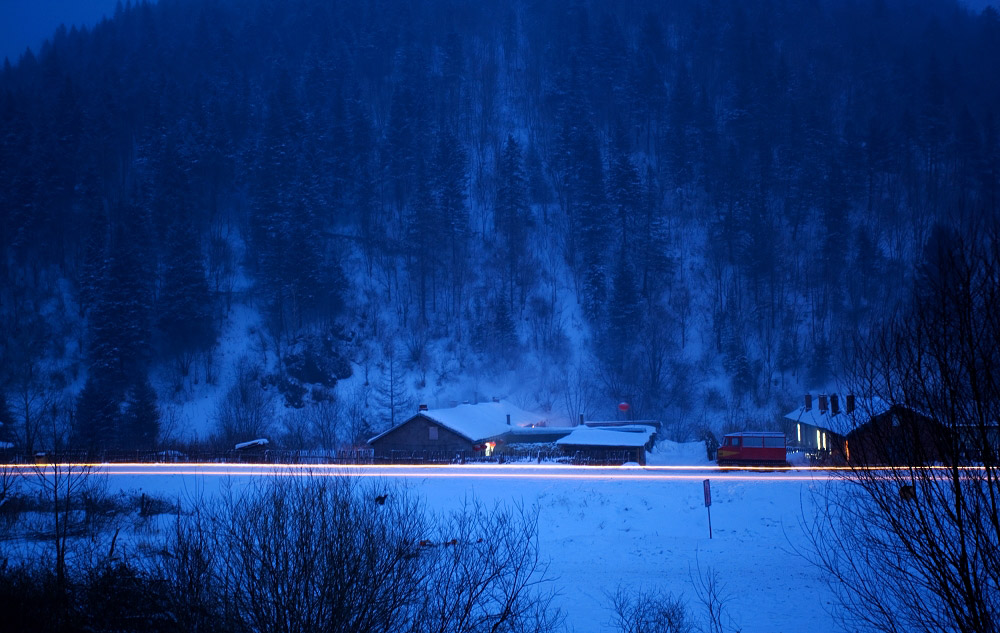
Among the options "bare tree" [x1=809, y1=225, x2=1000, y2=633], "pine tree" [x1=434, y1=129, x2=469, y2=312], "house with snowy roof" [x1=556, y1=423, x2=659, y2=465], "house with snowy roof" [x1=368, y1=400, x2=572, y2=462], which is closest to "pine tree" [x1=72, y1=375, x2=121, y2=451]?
"house with snowy roof" [x1=368, y1=400, x2=572, y2=462]

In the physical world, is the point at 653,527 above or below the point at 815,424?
below

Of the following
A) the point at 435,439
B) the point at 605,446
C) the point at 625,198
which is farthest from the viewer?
the point at 625,198

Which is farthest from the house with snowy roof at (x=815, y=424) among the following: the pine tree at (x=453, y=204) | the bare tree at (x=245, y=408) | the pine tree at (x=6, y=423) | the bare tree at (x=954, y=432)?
the pine tree at (x=6, y=423)

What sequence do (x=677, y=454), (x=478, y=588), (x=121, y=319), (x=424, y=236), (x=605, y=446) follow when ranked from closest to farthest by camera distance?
1. (x=478, y=588)
2. (x=605, y=446)
3. (x=677, y=454)
4. (x=121, y=319)
5. (x=424, y=236)

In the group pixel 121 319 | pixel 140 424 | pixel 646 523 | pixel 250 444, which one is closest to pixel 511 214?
pixel 121 319

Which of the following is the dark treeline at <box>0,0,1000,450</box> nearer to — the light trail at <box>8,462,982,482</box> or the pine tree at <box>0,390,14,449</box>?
the pine tree at <box>0,390,14,449</box>

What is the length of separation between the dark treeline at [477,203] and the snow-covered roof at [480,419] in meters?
9.64

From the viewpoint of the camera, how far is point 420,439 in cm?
4084

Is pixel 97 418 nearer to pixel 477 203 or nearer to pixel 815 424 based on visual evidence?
pixel 477 203

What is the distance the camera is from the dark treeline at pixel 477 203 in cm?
6419

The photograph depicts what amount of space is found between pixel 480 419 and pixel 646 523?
20623mm

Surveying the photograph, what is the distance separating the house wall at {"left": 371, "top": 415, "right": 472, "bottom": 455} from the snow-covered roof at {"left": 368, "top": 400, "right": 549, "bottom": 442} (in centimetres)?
30

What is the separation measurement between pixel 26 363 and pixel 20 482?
130 ft

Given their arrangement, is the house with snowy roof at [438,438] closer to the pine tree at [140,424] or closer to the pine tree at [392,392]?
the pine tree at [392,392]
